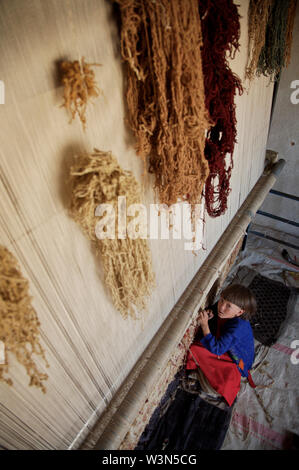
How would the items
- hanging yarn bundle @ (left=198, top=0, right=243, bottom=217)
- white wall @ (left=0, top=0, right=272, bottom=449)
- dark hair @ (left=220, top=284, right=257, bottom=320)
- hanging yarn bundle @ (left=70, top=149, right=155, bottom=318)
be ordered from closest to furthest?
white wall @ (left=0, top=0, right=272, bottom=449)
hanging yarn bundle @ (left=70, top=149, right=155, bottom=318)
hanging yarn bundle @ (left=198, top=0, right=243, bottom=217)
dark hair @ (left=220, top=284, right=257, bottom=320)

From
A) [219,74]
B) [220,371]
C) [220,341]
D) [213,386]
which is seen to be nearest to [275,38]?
[219,74]

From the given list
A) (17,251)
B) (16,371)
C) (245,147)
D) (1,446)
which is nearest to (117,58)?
(17,251)

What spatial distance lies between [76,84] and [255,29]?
1.32 metres

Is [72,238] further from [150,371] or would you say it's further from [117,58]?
[150,371]

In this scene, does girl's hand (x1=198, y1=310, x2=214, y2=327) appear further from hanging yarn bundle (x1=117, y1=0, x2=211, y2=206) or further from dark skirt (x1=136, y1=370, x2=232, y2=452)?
hanging yarn bundle (x1=117, y1=0, x2=211, y2=206)

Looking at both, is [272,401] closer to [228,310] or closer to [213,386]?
[213,386]

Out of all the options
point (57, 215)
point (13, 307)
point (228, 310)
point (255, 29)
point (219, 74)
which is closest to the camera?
point (13, 307)

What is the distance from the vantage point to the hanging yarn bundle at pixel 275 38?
5.17 ft

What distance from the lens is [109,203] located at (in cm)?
66

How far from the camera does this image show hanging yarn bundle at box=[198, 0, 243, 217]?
2.99 ft

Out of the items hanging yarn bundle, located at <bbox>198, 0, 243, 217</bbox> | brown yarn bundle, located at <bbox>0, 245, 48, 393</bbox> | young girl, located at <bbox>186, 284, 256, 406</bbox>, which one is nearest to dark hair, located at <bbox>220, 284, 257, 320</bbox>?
young girl, located at <bbox>186, 284, 256, 406</bbox>

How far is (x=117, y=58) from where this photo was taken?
2.34 feet

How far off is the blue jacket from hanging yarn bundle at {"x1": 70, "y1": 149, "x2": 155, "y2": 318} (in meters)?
1.43

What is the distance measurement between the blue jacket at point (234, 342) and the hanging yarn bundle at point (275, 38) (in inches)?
68.7
